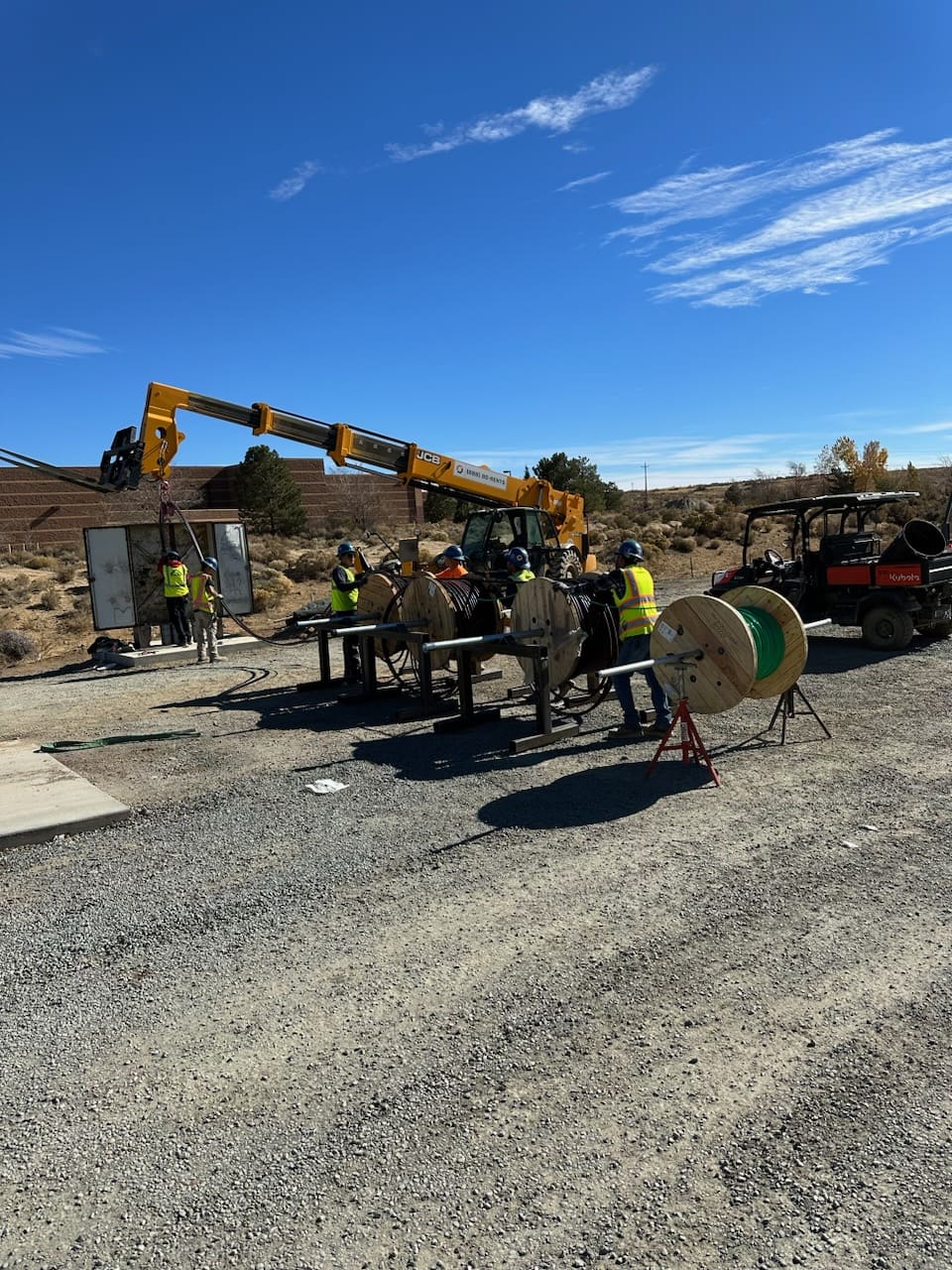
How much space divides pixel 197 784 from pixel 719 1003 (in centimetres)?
558

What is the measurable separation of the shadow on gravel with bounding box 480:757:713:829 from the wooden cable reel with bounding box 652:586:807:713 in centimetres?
65

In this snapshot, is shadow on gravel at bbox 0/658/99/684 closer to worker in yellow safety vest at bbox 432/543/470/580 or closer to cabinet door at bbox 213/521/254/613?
cabinet door at bbox 213/521/254/613

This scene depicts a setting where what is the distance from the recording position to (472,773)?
8.47m

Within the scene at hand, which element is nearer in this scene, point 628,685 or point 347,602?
point 628,685

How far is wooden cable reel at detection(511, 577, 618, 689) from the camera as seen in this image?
9633 mm

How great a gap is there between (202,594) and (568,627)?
880cm

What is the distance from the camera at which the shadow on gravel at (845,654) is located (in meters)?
12.9

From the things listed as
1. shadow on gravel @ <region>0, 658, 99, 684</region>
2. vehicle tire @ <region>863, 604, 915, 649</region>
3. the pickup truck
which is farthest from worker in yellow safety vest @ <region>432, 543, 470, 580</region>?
shadow on gravel @ <region>0, 658, 99, 684</region>

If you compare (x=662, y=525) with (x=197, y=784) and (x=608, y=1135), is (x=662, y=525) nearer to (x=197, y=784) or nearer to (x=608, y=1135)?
(x=197, y=784)

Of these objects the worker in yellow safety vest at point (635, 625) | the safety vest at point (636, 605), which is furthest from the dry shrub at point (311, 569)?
the safety vest at point (636, 605)

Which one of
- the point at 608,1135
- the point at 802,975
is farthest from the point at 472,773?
the point at 608,1135

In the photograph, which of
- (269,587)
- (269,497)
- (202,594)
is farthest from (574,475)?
(202,594)

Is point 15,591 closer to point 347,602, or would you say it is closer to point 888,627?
point 347,602

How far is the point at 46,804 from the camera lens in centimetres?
770
